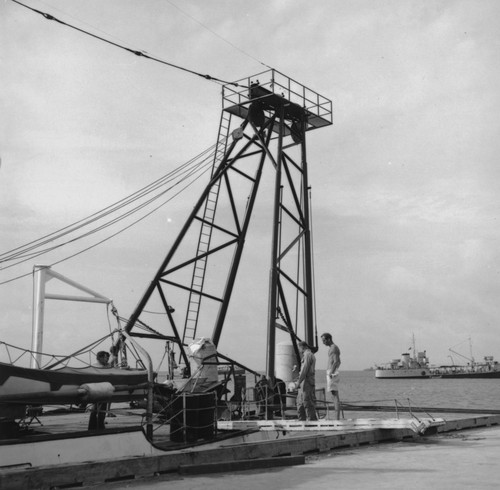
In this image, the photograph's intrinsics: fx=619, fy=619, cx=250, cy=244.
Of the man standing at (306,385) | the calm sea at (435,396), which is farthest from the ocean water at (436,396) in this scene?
the man standing at (306,385)

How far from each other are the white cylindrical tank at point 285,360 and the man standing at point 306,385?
6480 mm

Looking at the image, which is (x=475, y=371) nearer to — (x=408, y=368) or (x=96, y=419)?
(x=408, y=368)

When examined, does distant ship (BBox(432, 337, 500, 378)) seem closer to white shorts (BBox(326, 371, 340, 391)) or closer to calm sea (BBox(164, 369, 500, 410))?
calm sea (BBox(164, 369, 500, 410))

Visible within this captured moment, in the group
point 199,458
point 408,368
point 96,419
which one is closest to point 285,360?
point 96,419

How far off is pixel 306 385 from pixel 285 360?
24.2 feet

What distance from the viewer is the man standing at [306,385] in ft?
47.8

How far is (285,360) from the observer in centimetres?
2211

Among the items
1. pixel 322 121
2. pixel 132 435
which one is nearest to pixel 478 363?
pixel 322 121

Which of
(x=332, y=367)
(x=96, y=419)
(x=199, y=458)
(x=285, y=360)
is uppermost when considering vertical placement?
(x=285, y=360)

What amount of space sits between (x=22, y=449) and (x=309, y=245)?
14.8m

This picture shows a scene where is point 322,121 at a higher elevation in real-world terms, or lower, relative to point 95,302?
higher

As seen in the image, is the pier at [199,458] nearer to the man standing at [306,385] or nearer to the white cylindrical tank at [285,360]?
the man standing at [306,385]

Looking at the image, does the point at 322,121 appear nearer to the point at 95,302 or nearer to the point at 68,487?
the point at 95,302

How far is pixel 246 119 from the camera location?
22.6 metres
